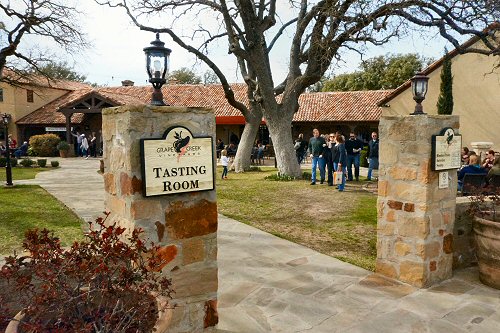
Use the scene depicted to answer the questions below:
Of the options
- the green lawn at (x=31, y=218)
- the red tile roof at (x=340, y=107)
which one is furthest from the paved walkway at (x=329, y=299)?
the red tile roof at (x=340, y=107)

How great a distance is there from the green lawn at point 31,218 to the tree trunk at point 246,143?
7.58 meters

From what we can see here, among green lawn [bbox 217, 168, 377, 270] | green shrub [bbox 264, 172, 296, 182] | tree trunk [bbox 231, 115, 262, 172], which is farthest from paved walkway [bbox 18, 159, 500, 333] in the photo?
tree trunk [bbox 231, 115, 262, 172]

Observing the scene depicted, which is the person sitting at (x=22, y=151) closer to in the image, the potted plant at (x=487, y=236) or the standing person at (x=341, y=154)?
the standing person at (x=341, y=154)

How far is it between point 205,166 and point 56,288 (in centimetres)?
128

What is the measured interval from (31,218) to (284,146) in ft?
26.5

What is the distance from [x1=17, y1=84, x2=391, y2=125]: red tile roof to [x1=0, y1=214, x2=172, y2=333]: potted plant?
2271 centimetres

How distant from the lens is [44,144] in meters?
22.9

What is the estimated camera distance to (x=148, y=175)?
102 inches

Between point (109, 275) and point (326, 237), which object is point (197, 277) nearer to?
point (109, 275)

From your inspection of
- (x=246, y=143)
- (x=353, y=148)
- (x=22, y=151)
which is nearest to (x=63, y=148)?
(x=22, y=151)

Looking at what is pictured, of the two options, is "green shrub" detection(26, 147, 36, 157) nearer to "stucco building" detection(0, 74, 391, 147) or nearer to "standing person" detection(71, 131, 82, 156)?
"stucco building" detection(0, 74, 391, 147)

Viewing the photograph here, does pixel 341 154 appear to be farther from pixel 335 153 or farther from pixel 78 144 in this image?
pixel 78 144

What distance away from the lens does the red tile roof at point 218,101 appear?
79.1ft

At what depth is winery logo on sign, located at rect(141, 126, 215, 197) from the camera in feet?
8.51
